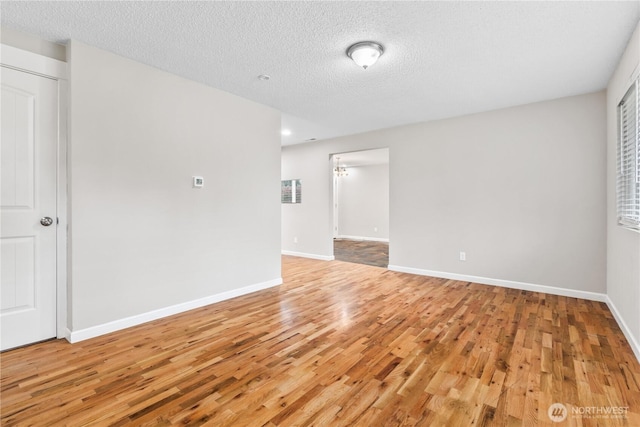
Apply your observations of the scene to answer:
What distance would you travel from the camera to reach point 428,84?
11.0 feet

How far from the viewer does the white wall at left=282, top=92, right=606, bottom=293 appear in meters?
3.66

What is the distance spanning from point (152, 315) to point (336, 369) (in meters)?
1.97

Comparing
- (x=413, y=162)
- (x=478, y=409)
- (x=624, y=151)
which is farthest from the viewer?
(x=413, y=162)

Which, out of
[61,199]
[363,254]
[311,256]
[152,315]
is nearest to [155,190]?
[61,199]

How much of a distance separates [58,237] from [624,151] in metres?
5.13

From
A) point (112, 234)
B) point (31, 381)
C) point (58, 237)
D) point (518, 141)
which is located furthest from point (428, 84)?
point (31, 381)

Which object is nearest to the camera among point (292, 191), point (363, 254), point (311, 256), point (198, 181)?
point (198, 181)

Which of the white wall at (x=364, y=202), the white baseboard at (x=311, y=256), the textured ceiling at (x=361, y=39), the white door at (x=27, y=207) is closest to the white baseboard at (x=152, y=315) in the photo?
the white door at (x=27, y=207)

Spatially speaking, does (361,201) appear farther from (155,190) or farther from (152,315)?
(152,315)

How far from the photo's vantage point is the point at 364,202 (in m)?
10.1

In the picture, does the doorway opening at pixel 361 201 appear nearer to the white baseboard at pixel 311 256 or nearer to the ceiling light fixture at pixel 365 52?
the white baseboard at pixel 311 256

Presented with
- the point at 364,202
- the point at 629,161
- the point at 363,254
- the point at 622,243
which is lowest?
the point at 363,254

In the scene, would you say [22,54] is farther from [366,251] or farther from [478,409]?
[366,251]

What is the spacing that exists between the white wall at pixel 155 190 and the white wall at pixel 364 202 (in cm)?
621
